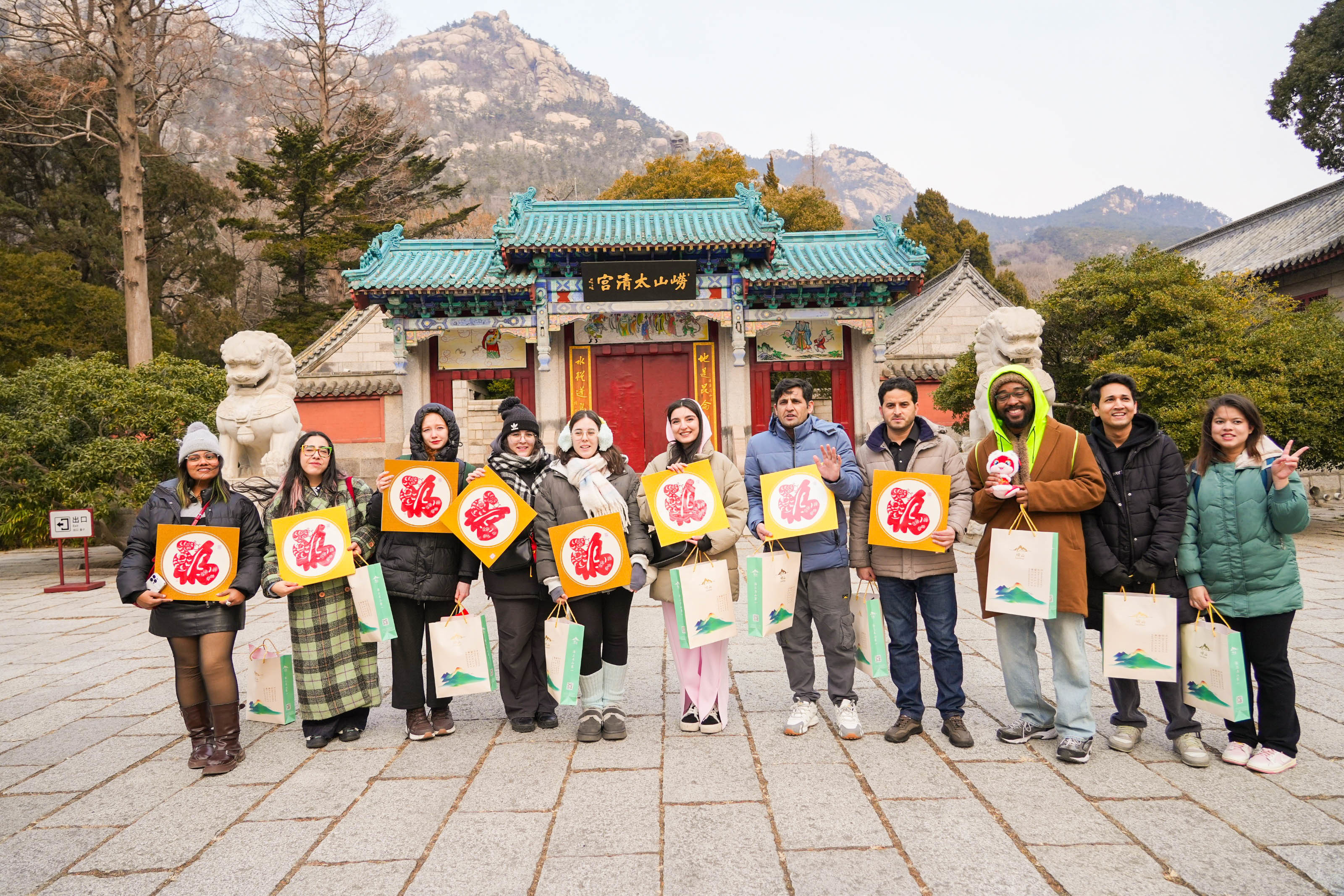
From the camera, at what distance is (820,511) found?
3.47m

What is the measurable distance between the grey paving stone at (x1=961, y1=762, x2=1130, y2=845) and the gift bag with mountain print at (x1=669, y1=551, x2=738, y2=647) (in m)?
1.17

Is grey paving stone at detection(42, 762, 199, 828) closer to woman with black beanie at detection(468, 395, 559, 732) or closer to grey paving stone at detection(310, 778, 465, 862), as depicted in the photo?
grey paving stone at detection(310, 778, 465, 862)

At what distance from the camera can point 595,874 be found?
246 cm

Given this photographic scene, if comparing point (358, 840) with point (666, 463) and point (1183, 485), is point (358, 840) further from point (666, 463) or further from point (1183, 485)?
point (1183, 485)

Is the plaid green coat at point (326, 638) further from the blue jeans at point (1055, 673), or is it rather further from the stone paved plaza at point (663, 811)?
the blue jeans at point (1055, 673)

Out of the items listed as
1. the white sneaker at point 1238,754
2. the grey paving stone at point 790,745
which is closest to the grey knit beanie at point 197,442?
the grey paving stone at point 790,745

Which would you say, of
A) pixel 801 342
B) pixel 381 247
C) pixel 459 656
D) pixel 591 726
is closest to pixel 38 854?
pixel 459 656

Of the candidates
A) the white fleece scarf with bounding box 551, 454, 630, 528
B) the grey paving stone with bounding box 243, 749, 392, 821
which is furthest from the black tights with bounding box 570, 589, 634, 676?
the grey paving stone with bounding box 243, 749, 392, 821

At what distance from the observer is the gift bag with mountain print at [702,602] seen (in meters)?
3.48

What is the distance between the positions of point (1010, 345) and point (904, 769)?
12.3 feet

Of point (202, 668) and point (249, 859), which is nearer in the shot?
point (249, 859)

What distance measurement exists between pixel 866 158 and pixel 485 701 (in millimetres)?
136861

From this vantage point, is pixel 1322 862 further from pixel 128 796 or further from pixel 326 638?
pixel 128 796

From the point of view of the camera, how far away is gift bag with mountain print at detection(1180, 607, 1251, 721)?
2.99 m
